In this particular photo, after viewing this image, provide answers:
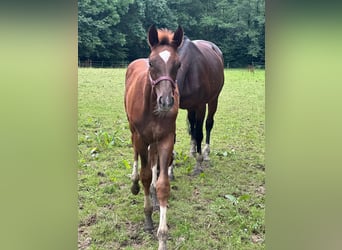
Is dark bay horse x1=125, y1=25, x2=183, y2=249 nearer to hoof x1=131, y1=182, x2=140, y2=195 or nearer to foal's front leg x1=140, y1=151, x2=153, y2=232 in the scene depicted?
foal's front leg x1=140, y1=151, x2=153, y2=232

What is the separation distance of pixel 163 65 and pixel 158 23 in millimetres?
464

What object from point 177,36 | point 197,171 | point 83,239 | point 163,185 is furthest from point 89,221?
point 177,36

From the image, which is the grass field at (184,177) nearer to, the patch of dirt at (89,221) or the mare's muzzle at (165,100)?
the patch of dirt at (89,221)

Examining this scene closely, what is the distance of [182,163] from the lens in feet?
8.56

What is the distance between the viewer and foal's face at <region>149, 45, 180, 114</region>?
1.87 m

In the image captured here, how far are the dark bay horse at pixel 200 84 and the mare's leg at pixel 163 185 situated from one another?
518mm

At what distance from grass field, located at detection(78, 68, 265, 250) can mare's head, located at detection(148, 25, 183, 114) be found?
490 mm

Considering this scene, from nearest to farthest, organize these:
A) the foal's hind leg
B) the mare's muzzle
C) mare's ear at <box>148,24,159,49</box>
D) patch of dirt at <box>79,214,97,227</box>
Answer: the mare's muzzle, mare's ear at <box>148,24,159,49</box>, the foal's hind leg, patch of dirt at <box>79,214,97,227</box>

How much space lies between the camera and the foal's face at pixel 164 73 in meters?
1.87

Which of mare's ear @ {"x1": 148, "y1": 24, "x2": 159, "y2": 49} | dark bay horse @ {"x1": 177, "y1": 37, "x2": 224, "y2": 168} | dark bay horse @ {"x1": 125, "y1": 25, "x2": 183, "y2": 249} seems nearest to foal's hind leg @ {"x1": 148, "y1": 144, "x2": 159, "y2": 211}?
dark bay horse @ {"x1": 125, "y1": 25, "x2": 183, "y2": 249}
